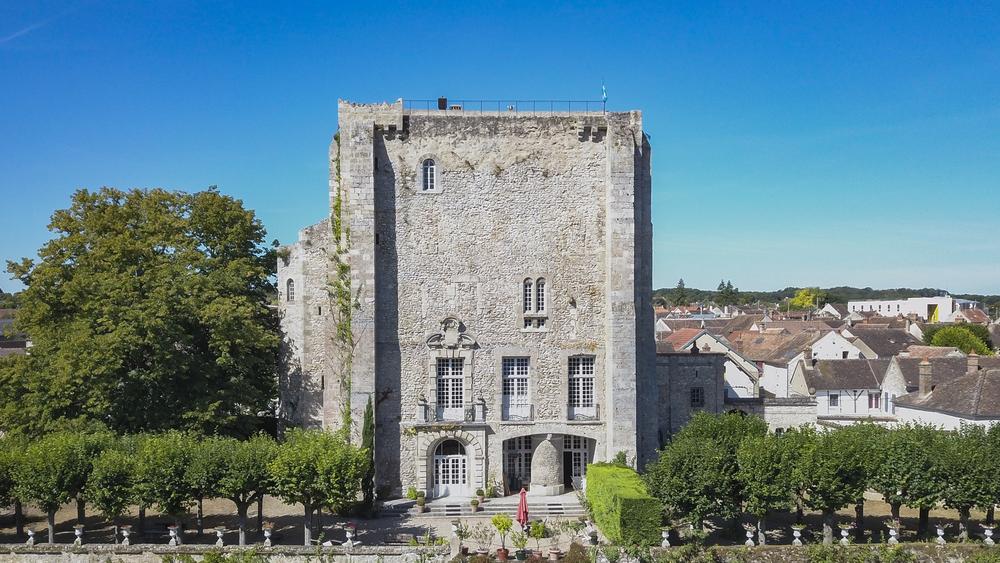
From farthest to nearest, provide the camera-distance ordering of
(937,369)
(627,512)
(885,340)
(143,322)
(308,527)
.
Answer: (885,340)
(937,369)
(143,322)
(308,527)
(627,512)

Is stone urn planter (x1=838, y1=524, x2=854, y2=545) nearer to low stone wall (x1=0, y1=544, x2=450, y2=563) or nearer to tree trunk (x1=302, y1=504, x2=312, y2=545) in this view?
low stone wall (x1=0, y1=544, x2=450, y2=563)

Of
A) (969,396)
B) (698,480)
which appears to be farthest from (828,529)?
(969,396)

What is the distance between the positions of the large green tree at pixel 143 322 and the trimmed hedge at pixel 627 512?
15.5 meters

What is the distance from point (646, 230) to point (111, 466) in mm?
21843

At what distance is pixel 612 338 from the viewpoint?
29.1 m

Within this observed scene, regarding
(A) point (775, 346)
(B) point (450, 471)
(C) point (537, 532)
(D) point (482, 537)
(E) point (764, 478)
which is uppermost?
(A) point (775, 346)

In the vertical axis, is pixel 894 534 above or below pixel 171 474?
below

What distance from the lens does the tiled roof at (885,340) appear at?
6259 centimetres

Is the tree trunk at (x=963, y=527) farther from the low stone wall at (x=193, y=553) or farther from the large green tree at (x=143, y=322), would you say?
the large green tree at (x=143, y=322)

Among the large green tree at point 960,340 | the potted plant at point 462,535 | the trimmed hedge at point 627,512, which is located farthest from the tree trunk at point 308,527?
the large green tree at point 960,340

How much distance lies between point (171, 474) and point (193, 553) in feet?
8.31

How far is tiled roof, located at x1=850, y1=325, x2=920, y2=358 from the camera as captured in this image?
6259cm

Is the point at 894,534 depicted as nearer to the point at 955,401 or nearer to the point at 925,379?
the point at 955,401

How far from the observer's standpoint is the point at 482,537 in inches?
971
